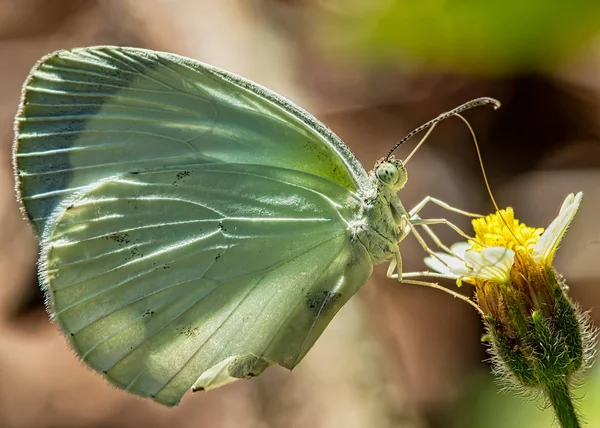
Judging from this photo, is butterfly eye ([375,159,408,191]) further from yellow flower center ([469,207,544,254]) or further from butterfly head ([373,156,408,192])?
yellow flower center ([469,207,544,254])

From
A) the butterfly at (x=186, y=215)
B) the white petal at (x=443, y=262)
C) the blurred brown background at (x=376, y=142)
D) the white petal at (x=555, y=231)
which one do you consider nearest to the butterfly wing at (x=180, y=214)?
the butterfly at (x=186, y=215)

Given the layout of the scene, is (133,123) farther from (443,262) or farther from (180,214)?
(443,262)

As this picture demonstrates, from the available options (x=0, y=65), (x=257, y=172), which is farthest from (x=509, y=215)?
(x=0, y=65)

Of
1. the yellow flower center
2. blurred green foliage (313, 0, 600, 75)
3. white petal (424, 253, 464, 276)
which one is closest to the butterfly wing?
white petal (424, 253, 464, 276)

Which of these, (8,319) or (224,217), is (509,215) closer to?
Answer: (224,217)

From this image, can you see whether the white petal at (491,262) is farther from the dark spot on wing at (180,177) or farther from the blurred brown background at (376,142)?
the blurred brown background at (376,142)

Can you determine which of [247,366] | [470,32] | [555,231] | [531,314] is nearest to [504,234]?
[555,231]
